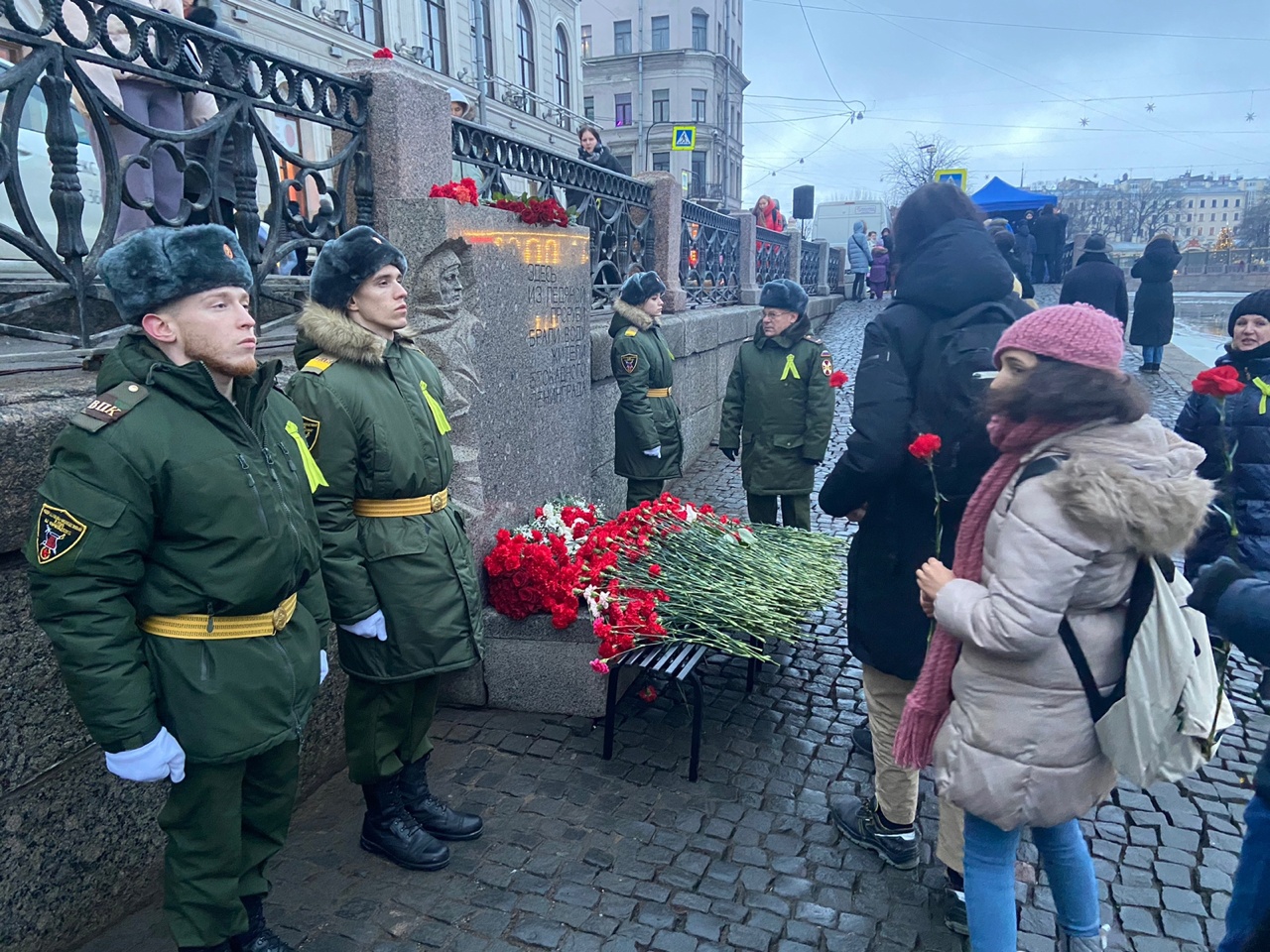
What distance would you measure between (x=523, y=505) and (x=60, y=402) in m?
2.37

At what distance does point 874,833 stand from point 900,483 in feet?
4.07

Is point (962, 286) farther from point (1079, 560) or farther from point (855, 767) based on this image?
point (855, 767)

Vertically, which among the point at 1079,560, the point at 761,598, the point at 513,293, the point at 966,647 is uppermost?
the point at 513,293

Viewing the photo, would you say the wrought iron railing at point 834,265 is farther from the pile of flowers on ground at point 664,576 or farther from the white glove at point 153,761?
the white glove at point 153,761

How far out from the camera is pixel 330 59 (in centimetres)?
2002

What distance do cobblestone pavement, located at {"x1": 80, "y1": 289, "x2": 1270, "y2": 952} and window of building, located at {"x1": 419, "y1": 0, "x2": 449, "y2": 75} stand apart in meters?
24.4

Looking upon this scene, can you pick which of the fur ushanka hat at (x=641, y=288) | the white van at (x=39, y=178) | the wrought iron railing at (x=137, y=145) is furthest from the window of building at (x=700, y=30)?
the wrought iron railing at (x=137, y=145)

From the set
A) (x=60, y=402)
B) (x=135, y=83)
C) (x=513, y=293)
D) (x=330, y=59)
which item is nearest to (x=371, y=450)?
(x=60, y=402)

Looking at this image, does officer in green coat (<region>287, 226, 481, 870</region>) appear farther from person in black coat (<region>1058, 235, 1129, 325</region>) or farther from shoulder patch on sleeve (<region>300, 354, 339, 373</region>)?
person in black coat (<region>1058, 235, 1129, 325</region>)

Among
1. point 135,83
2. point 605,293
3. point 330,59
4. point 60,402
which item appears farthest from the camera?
point 330,59

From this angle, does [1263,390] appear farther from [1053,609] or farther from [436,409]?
[436,409]

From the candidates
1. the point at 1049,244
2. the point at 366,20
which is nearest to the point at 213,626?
the point at 1049,244

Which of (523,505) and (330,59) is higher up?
(330,59)

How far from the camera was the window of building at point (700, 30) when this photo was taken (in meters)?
52.7
